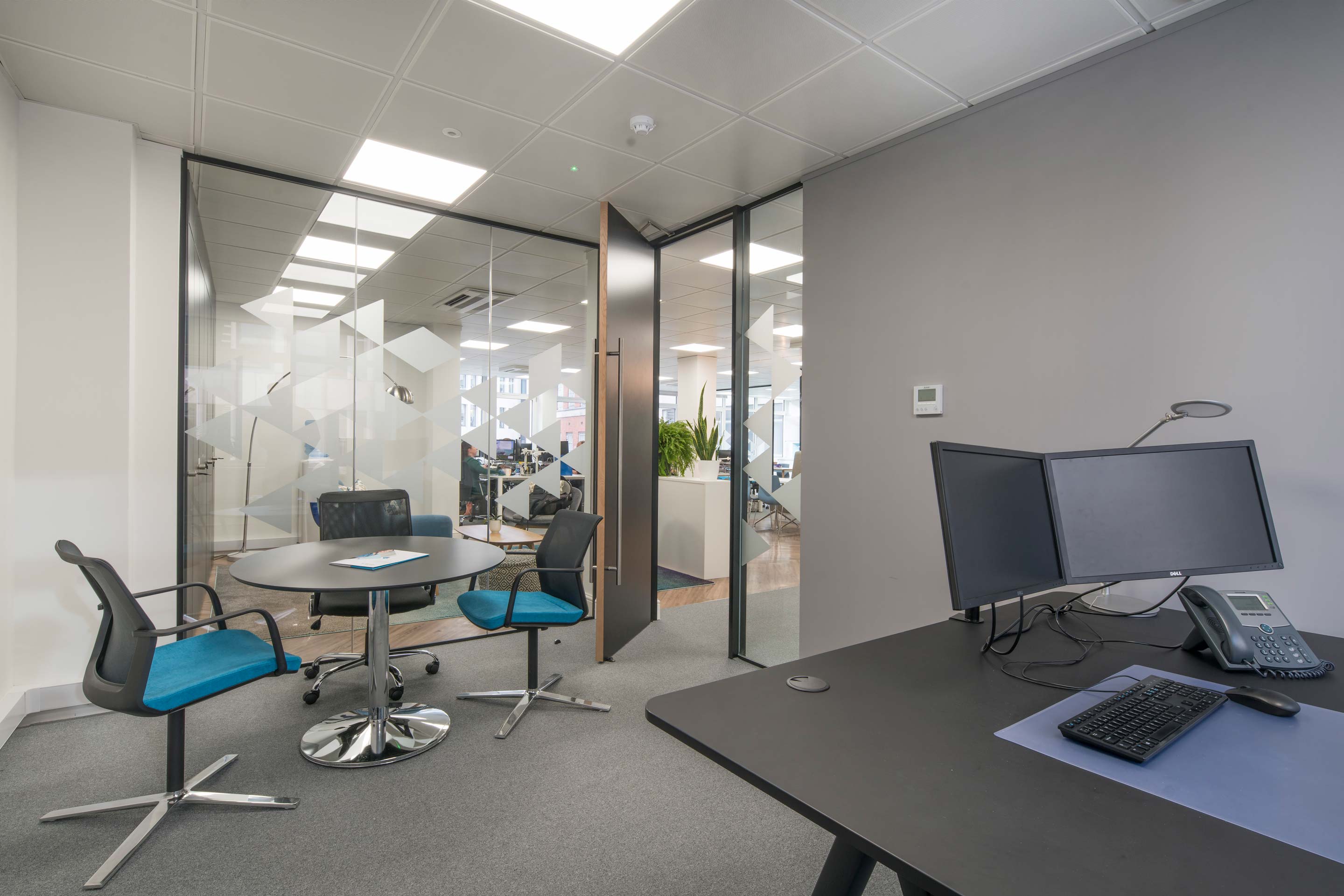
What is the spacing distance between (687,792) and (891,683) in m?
1.39

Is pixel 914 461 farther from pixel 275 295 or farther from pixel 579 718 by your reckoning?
pixel 275 295

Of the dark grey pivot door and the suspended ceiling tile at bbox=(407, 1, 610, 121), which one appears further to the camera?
the dark grey pivot door

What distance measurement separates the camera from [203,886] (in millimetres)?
1783

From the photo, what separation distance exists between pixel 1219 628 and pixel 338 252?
14.6 feet

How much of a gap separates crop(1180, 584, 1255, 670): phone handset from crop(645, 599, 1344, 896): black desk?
0.12ft

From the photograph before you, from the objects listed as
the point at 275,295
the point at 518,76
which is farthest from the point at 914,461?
the point at 275,295

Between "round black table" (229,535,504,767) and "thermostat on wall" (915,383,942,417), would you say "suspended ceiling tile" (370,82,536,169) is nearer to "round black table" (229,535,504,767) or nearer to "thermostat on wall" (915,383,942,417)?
"round black table" (229,535,504,767)

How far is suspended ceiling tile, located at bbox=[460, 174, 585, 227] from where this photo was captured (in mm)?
3629

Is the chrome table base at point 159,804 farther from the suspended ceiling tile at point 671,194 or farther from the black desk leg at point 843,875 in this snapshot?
the suspended ceiling tile at point 671,194

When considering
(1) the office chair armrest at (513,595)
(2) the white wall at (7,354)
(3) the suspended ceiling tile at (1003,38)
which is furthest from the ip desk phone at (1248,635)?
(2) the white wall at (7,354)

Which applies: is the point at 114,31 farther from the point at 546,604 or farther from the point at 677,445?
the point at 677,445

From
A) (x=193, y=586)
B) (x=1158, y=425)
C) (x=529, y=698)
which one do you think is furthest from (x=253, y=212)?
(x=1158, y=425)

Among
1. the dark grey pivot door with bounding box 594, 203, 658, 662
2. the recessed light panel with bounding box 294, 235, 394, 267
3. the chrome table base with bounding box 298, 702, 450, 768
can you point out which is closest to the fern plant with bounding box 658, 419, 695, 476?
the dark grey pivot door with bounding box 594, 203, 658, 662

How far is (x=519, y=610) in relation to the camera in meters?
2.92
